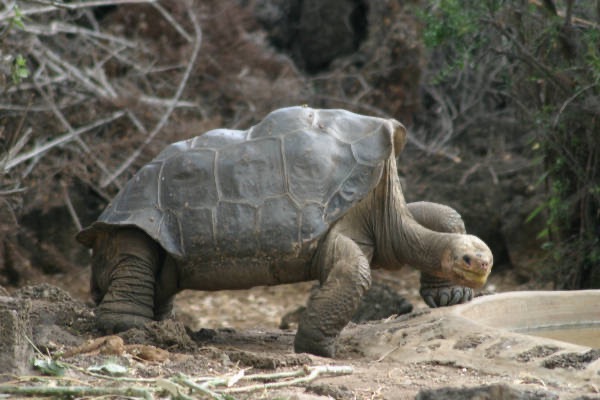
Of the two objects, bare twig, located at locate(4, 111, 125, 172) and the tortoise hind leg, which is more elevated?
bare twig, located at locate(4, 111, 125, 172)

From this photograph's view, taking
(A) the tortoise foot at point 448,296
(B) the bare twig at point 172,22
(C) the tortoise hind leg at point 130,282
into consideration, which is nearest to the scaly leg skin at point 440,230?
(A) the tortoise foot at point 448,296

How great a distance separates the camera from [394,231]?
4461mm

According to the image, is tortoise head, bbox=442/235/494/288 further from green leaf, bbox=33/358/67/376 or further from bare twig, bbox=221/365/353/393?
green leaf, bbox=33/358/67/376

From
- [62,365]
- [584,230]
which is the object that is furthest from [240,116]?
[62,365]

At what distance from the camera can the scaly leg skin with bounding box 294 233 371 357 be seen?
392 cm

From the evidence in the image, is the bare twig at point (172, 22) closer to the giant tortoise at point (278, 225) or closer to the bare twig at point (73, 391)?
the giant tortoise at point (278, 225)

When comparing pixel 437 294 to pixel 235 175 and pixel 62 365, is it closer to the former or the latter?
pixel 235 175

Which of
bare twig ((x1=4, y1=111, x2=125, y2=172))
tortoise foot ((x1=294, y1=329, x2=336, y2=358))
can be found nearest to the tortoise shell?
tortoise foot ((x1=294, y1=329, x2=336, y2=358))

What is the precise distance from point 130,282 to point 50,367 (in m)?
1.42

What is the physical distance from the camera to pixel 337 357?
3.98 m

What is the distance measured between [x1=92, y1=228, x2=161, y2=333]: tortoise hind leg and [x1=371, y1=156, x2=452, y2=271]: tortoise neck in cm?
111

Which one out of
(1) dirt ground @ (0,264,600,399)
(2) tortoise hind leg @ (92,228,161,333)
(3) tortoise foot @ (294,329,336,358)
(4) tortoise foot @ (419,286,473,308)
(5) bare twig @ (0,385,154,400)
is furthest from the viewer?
(4) tortoise foot @ (419,286,473,308)

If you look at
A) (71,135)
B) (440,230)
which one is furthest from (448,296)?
(71,135)

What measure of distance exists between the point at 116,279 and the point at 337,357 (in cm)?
116
